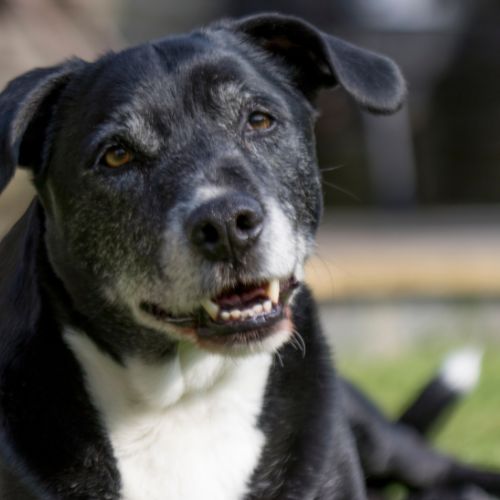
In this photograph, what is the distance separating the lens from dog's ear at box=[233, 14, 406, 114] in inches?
146

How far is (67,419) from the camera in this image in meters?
3.64

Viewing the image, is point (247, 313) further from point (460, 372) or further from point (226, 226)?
point (460, 372)

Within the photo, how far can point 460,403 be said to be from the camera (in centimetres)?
584

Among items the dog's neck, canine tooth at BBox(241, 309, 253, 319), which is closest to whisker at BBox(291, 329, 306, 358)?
the dog's neck

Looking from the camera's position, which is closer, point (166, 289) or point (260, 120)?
point (166, 289)

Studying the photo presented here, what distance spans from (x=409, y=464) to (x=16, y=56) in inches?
122

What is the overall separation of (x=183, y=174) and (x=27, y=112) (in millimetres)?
441

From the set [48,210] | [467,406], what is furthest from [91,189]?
[467,406]

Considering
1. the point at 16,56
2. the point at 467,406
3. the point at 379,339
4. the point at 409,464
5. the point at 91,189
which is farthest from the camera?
the point at 379,339

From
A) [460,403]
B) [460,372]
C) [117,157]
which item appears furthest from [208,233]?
[460,403]

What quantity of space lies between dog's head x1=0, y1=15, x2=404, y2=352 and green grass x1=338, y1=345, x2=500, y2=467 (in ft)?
5.82

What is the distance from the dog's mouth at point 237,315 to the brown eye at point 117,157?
0.36m

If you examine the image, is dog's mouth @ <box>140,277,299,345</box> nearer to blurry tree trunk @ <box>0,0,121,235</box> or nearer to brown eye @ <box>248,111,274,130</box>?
brown eye @ <box>248,111,274,130</box>

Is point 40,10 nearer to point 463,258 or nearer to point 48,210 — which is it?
point 463,258
